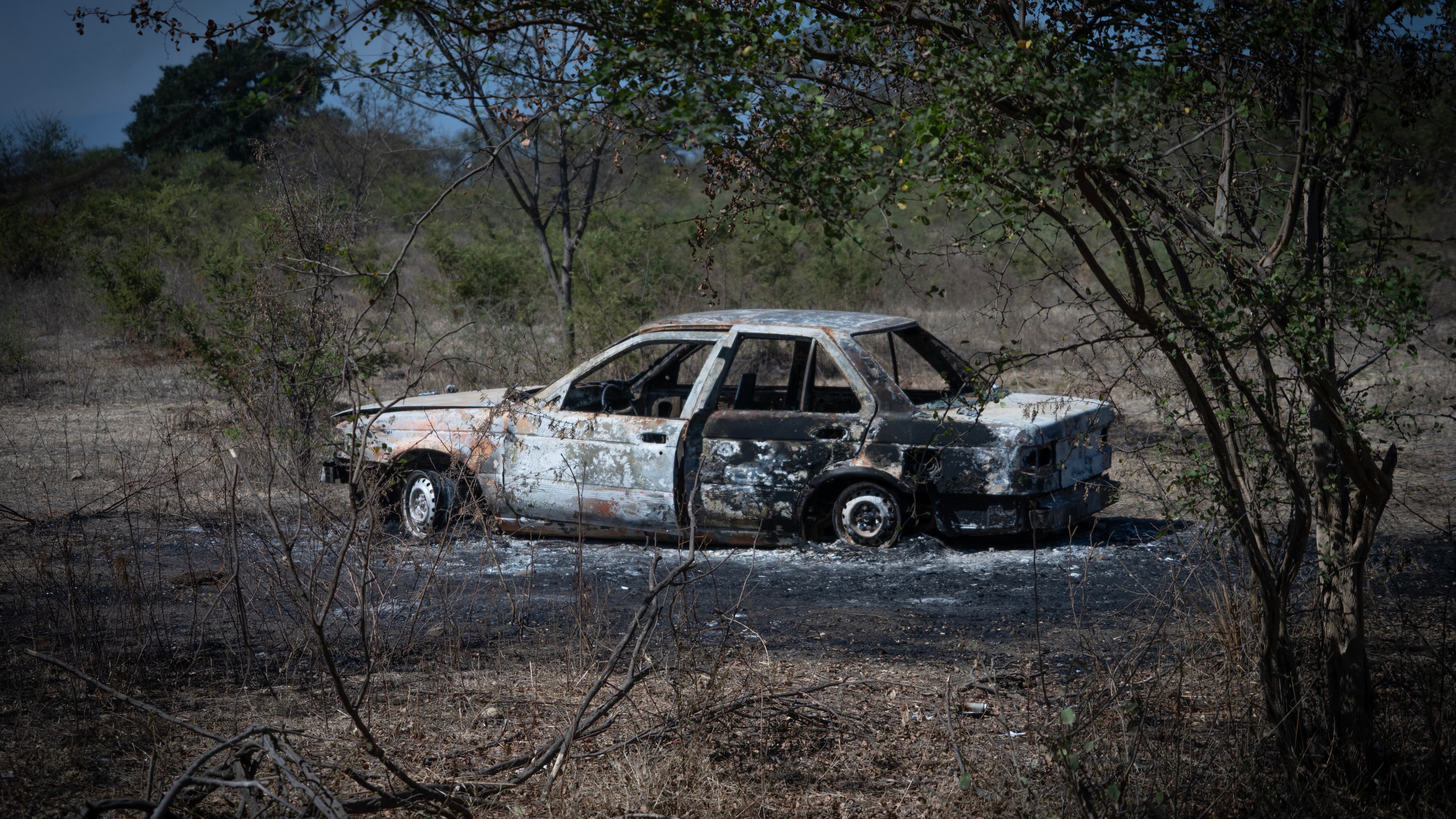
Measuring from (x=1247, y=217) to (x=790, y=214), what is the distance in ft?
5.74

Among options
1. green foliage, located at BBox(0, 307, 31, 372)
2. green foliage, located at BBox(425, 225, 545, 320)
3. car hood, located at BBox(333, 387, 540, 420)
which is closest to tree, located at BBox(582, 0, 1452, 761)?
car hood, located at BBox(333, 387, 540, 420)

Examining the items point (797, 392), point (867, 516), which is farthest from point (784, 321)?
point (867, 516)

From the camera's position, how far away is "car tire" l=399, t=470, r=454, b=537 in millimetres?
7266

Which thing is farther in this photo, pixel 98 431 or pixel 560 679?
pixel 98 431

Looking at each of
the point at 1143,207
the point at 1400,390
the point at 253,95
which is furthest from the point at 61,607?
the point at 1400,390

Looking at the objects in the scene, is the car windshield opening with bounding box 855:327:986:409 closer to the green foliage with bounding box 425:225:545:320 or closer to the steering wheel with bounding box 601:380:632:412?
the steering wheel with bounding box 601:380:632:412

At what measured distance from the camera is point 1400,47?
153 inches

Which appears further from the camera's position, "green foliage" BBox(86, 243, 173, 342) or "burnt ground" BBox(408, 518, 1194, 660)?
"green foliage" BBox(86, 243, 173, 342)

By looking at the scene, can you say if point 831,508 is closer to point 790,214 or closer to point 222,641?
point 790,214

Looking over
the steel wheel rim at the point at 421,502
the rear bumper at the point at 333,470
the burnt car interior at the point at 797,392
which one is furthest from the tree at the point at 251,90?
the burnt car interior at the point at 797,392

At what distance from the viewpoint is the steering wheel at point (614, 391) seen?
7352 mm

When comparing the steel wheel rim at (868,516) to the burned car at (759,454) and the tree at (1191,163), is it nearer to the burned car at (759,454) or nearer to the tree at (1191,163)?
the burned car at (759,454)

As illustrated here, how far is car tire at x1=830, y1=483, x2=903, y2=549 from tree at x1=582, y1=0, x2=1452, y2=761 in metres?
2.52

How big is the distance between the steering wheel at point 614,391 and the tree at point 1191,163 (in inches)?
132
